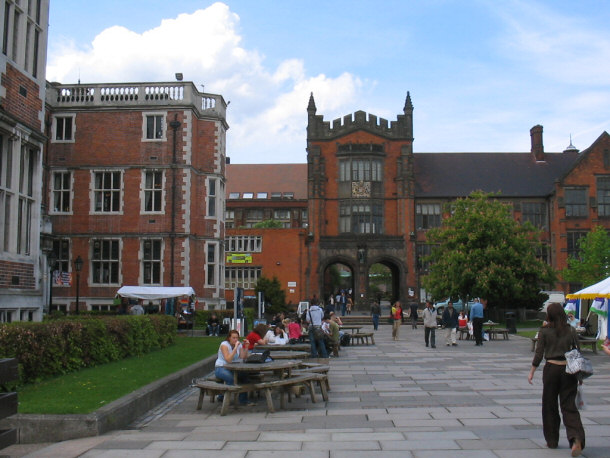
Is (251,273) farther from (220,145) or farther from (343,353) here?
(343,353)

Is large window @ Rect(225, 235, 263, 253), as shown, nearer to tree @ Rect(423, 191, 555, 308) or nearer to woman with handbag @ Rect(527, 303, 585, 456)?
tree @ Rect(423, 191, 555, 308)

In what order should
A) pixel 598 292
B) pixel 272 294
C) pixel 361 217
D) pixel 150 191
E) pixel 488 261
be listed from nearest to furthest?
pixel 598 292, pixel 150 191, pixel 488 261, pixel 272 294, pixel 361 217

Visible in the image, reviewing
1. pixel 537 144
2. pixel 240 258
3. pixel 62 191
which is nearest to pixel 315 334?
pixel 62 191

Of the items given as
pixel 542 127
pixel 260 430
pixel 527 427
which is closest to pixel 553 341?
pixel 527 427

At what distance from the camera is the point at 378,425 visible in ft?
31.3

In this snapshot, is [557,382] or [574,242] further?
[574,242]

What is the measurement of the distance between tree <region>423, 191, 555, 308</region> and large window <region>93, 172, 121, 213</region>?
2132 cm

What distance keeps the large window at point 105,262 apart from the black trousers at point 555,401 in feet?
94.9

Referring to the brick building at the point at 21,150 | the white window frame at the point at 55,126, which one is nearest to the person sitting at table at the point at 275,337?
the brick building at the point at 21,150

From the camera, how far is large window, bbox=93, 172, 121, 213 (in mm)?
34625

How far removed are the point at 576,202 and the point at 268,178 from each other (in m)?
44.7

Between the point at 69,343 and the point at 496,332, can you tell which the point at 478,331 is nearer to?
the point at 496,332

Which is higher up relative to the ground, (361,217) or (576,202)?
(576,202)

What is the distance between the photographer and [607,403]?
1147 cm
